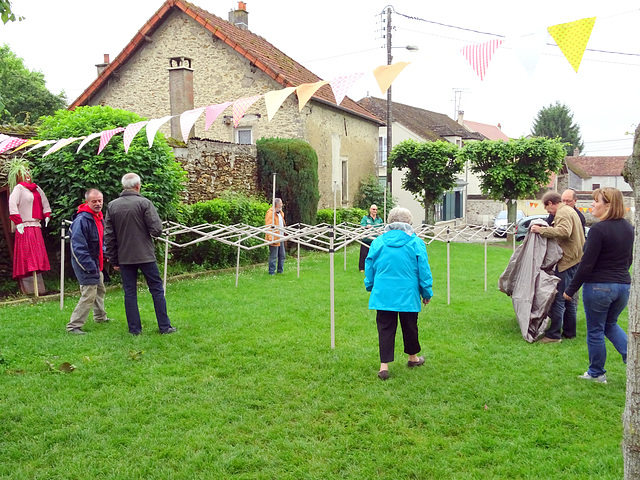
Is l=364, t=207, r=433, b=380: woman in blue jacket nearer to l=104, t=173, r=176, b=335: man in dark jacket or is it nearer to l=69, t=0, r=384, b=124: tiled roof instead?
l=104, t=173, r=176, b=335: man in dark jacket

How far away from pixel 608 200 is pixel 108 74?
18.4 meters

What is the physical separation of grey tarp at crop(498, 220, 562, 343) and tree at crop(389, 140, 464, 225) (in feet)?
54.5

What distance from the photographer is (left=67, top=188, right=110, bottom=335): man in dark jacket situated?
6.41m

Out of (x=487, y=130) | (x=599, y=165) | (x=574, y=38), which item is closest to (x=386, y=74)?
(x=574, y=38)

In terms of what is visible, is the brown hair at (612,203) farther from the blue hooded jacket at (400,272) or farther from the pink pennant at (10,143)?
the pink pennant at (10,143)

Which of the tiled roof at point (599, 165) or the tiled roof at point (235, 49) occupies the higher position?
the tiled roof at point (235, 49)

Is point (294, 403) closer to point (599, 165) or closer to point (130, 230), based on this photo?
point (130, 230)

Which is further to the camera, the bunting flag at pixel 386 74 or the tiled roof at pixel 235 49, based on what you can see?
the tiled roof at pixel 235 49

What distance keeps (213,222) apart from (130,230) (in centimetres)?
596

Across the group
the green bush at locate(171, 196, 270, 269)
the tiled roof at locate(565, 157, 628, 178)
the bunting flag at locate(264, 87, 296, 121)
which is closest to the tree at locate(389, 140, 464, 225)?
the green bush at locate(171, 196, 270, 269)

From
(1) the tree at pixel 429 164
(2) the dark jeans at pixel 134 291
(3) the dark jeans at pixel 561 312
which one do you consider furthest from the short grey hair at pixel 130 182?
(1) the tree at pixel 429 164

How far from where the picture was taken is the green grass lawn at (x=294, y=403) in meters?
3.45

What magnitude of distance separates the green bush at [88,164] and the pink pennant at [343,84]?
4.20m

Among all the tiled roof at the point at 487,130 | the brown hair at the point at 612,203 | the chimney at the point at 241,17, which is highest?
the chimney at the point at 241,17
